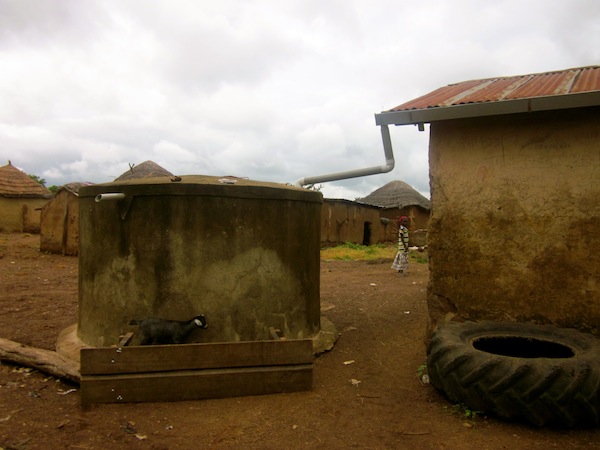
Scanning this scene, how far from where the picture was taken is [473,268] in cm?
498

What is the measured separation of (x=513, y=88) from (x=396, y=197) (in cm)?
2451

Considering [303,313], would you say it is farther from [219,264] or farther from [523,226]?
[523,226]

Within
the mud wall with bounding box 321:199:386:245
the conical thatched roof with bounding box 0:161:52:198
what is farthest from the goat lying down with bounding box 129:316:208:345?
the conical thatched roof with bounding box 0:161:52:198

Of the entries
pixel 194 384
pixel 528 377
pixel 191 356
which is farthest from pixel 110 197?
pixel 528 377

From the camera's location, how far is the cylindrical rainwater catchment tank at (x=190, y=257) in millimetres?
4949

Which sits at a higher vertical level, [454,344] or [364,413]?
[454,344]

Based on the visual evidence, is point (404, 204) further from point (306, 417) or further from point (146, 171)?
point (306, 417)

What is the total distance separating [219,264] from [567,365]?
10.7 feet

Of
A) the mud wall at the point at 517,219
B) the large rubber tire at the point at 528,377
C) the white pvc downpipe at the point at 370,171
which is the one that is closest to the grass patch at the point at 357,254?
the white pvc downpipe at the point at 370,171

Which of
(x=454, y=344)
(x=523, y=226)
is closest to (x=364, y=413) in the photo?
(x=454, y=344)

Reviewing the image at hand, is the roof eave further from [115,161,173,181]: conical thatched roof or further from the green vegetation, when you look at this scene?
[115,161,173,181]: conical thatched roof

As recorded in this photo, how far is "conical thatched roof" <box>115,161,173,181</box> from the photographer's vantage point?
17.0 metres

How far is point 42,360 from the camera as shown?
500cm

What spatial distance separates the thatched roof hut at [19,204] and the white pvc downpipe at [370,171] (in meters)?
16.4
